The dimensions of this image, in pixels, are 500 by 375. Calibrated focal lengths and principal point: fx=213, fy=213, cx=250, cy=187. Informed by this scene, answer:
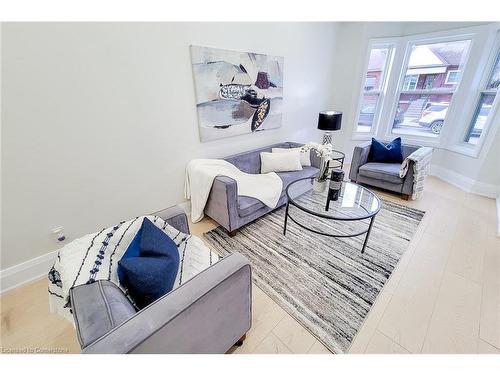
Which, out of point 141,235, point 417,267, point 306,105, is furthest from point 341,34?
point 141,235

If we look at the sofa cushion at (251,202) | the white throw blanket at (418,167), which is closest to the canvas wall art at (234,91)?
the sofa cushion at (251,202)

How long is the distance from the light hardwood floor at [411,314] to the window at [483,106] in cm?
196

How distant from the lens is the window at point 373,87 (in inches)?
143

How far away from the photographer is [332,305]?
1.45 m

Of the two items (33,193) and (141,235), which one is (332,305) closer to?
(141,235)

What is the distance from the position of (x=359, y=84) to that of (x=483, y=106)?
5.55 ft

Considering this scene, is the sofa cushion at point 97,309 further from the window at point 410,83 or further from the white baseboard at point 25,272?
the window at point 410,83

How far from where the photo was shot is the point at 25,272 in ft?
5.37

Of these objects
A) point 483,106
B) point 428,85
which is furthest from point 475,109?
point 428,85

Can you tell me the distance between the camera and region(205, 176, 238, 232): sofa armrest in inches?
77.0

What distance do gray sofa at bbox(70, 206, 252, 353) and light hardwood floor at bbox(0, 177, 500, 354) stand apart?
15.9 inches

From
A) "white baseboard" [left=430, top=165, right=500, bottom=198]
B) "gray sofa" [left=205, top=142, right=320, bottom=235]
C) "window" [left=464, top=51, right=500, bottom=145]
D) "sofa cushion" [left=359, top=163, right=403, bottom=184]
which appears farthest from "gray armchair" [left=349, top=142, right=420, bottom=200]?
"gray sofa" [left=205, top=142, right=320, bottom=235]
